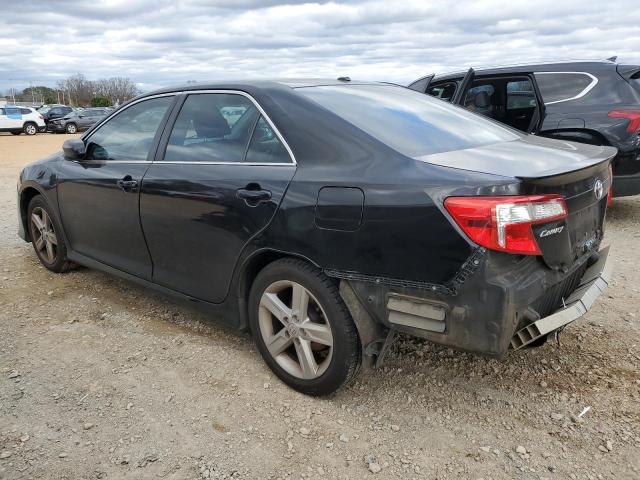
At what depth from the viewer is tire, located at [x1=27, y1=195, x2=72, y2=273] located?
4527 mm

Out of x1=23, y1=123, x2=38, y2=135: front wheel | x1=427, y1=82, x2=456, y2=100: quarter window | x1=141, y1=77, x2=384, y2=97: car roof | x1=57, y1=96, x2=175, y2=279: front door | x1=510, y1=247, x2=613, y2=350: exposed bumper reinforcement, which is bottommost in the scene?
x1=23, y1=123, x2=38, y2=135: front wheel

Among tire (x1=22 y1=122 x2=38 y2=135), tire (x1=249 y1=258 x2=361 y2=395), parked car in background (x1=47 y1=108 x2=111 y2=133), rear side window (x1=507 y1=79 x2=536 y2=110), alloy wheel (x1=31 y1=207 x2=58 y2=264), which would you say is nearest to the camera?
tire (x1=249 y1=258 x2=361 y2=395)

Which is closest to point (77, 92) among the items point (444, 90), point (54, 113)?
point (54, 113)

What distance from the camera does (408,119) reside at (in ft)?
9.75

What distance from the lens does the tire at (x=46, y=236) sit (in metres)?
4.53

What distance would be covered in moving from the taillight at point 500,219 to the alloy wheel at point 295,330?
2.80 feet

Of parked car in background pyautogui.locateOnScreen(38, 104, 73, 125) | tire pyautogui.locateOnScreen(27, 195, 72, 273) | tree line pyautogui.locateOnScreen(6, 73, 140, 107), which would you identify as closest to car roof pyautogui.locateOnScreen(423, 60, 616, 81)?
tire pyautogui.locateOnScreen(27, 195, 72, 273)

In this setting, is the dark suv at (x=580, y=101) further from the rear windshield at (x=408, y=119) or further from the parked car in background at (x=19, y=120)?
the parked car in background at (x=19, y=120)

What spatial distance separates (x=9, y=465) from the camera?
2.42m

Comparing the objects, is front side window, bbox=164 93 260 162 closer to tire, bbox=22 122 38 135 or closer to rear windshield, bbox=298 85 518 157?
rear windshield, bbox=298 85 518 157

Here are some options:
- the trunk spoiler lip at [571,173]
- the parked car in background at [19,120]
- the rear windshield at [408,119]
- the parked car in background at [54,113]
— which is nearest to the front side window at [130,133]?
the rear windshield at [408,119]

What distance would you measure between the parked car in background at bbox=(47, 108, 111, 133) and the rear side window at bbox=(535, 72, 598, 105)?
26.6 m

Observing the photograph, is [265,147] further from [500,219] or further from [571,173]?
[571,173]

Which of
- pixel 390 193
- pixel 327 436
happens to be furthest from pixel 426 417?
pixel 390 193
